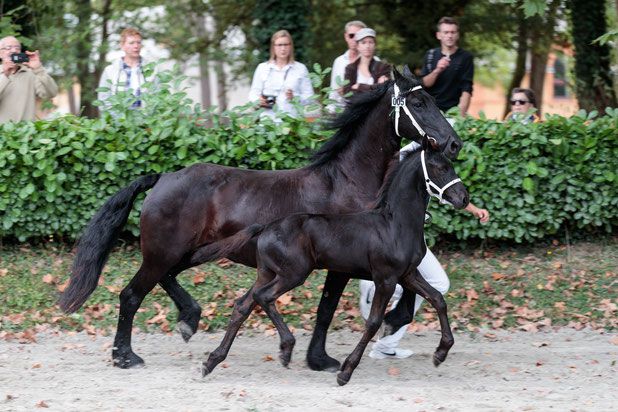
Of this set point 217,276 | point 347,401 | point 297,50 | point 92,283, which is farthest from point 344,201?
point 297,50

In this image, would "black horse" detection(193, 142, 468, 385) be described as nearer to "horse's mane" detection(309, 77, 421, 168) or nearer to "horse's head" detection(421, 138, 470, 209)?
"horse's head" detection(421, 138, 470, 209)

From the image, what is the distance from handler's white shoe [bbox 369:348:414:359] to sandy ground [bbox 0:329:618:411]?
0.07 metres

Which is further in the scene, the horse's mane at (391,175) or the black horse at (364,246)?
the horse's mane at (391,175)

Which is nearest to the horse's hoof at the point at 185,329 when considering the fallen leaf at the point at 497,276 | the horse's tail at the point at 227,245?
the horse's tail at the point at 227,245

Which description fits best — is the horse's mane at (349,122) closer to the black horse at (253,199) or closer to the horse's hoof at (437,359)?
the black horse at (253,199)

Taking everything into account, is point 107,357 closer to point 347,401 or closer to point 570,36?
point 347,401

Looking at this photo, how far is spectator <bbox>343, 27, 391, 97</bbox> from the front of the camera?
9.80m

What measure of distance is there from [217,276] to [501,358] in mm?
3124

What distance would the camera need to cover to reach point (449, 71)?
415 inches

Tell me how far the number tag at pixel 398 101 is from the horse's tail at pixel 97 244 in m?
1.87

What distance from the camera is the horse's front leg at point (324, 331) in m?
7.38

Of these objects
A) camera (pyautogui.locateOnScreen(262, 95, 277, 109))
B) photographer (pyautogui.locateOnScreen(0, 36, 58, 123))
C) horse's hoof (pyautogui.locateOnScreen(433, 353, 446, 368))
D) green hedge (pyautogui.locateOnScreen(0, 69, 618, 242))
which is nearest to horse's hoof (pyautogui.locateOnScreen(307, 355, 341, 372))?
horse's hoof (pyautogui.locateOnScreen(433, 353, 446, 368))

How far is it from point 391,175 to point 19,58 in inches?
212

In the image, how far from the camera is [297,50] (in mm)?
13312
